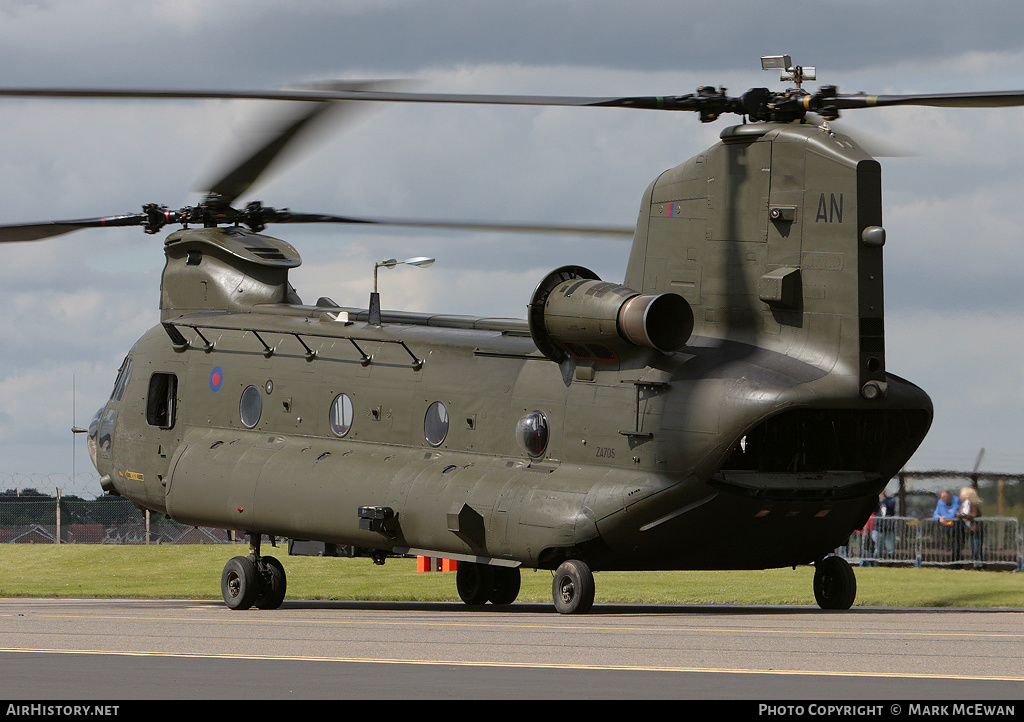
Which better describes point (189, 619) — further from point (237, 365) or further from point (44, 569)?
point (44, 569)

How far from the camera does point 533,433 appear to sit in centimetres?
2369

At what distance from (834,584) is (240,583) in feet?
31.5

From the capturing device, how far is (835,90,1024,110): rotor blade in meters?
19.4

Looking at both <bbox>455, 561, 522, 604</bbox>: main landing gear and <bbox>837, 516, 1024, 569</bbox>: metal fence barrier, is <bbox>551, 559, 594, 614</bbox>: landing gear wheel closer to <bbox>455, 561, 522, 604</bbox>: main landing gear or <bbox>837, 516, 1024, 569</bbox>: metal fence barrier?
<bbox>455, 561, 522, 604</bbox>: main landing gear

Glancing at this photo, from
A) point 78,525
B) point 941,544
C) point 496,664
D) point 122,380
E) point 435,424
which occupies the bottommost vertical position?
point 496,664

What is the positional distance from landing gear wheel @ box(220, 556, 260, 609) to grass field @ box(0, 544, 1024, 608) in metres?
4.01

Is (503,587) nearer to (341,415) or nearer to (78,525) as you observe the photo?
(341,415)

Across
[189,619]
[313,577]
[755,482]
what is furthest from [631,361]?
[313,577]

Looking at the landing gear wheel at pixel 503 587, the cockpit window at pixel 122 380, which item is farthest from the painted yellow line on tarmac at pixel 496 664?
the cockpit window at pixel 122 380

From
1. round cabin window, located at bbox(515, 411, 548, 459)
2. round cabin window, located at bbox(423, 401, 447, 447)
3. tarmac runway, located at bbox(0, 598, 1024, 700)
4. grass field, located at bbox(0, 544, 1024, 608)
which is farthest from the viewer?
grass field, located at bbox(0, 544, 1024, 608)

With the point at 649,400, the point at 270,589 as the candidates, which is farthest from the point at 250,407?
the point at 649,400

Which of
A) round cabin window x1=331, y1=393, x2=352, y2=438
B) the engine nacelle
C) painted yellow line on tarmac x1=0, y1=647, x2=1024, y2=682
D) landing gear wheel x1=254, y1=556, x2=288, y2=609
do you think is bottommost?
painted yellow line on tarmac x1=0, y1=647, x2=1024, y2=682

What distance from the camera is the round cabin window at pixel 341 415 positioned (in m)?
26.5

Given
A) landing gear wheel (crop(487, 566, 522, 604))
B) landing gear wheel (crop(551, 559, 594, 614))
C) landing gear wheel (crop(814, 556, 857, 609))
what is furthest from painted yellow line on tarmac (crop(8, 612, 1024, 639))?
landing gear wheel (crop(814, 556, 857, 609))
